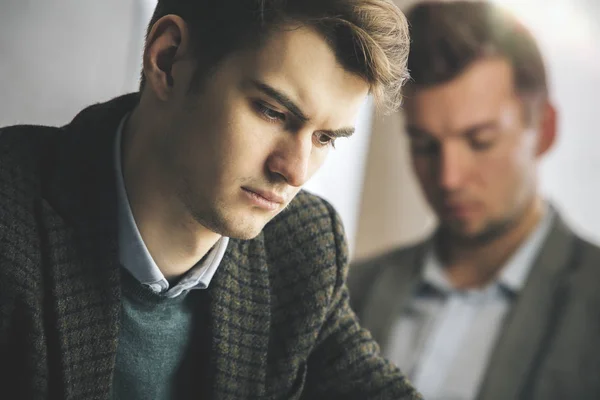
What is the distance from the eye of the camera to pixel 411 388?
1150 mm

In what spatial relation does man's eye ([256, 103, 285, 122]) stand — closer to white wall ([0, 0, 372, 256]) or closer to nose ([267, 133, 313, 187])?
nose ([267, 133, 313, 187])

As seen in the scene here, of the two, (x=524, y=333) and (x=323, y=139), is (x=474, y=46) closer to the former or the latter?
(x=524, y=333)

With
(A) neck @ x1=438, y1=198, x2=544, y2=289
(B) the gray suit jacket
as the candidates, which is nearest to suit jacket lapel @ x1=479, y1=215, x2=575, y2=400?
(B) the gray suit jacket

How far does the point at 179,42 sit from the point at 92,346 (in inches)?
16.9

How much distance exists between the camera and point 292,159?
0.93 meters

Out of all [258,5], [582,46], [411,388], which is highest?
[582,46]

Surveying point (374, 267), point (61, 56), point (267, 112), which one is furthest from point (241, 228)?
point (374, 267)

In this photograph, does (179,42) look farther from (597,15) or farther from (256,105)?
(597,15)

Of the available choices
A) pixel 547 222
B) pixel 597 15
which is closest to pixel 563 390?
pixel 547 222

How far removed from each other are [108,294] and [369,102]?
162cm

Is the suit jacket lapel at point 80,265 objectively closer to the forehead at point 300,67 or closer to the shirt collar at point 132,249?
the shirt collar at point 132,249

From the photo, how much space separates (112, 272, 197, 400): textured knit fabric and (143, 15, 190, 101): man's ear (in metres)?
0.27

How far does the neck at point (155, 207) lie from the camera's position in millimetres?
983

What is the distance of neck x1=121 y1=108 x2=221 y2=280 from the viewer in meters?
0.98
